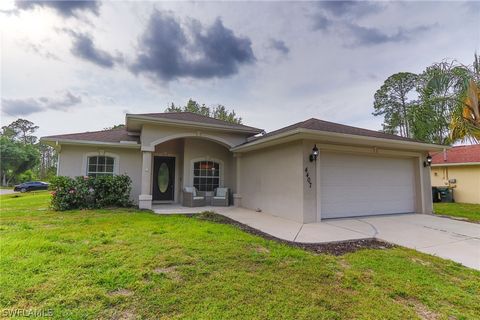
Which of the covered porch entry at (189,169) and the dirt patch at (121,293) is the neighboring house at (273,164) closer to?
the covered porch entry at (189,169)

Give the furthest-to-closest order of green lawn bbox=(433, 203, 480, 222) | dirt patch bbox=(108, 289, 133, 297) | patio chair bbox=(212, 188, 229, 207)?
patio chair bbox=(212, 188, 229, 207) < green lawn bbox=(433, 203, 480, 222) < dirt patch bbox=(108, 289, 133, 297)

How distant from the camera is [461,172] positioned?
14.7 meters

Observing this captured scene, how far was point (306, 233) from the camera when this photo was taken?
5.86m

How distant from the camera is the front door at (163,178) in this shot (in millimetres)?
11844

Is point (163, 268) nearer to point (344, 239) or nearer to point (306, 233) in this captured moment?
point (306, 233)

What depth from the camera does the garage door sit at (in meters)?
7.78

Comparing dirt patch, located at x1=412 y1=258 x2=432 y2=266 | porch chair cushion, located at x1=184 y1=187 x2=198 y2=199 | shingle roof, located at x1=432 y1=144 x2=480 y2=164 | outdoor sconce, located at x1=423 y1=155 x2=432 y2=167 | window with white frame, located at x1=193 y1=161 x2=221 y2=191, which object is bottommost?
dirt patch, located at x1=412 y1=258 x2=432 y2=266

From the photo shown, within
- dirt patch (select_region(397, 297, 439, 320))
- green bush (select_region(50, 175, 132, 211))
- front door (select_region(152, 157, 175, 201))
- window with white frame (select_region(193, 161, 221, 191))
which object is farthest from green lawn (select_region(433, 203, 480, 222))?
green bush (select_region(50, 175, 132, 211))

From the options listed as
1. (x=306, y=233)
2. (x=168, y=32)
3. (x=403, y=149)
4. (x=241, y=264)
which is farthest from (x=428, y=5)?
(x=241, y=264)

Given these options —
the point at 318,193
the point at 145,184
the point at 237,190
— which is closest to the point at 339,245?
the point at 318,193

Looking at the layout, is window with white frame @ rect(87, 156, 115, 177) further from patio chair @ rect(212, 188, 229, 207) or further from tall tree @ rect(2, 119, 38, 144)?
tall tree @ rect(2, 119, 38, 144)

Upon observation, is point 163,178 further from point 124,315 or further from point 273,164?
point 124,315

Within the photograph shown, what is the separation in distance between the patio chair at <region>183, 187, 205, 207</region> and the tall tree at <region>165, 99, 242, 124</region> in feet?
65.6

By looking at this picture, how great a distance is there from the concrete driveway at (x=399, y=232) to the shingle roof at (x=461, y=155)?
31.9ft
